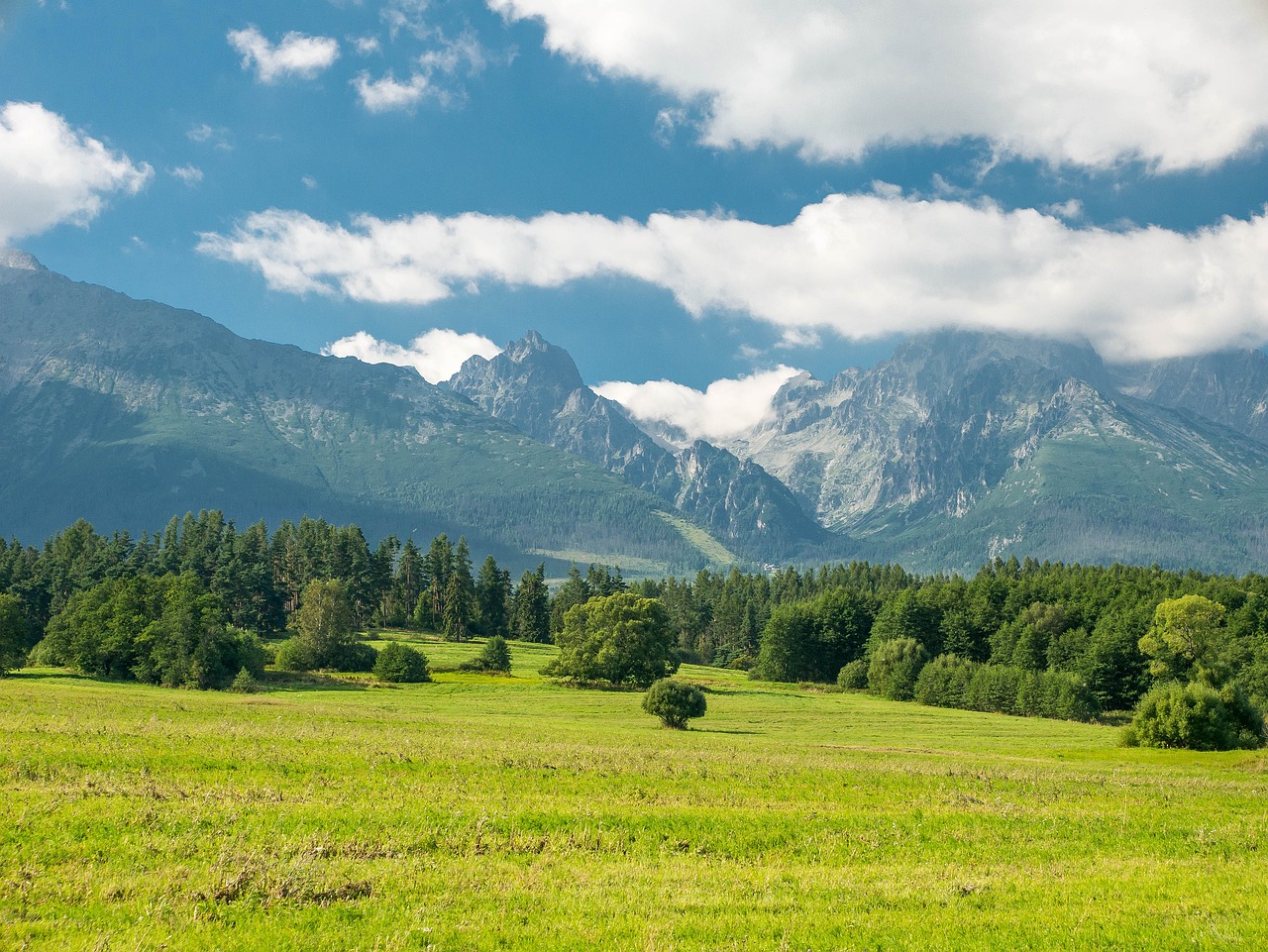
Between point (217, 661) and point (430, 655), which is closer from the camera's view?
point (217, 661)

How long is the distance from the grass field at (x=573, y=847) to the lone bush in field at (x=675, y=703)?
30.0 m

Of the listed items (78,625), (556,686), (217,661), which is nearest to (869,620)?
(556,686)

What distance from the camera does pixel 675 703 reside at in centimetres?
7538

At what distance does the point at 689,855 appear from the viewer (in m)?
22.0

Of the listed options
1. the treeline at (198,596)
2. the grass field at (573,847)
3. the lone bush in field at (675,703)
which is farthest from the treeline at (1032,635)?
the grass field at (573,847)

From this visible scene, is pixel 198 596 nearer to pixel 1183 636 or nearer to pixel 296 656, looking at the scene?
pixel 296 656

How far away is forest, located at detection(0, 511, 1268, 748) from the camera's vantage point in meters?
99.6

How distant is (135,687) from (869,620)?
432ft

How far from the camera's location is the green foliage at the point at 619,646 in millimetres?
123938

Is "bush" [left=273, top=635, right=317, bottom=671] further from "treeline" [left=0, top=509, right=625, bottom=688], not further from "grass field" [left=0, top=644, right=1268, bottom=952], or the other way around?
"grass field" [left=0, top=644, right=1268, bottom=952]

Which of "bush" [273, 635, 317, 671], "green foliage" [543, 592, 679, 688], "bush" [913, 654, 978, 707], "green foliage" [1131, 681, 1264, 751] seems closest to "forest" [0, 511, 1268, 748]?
"green foliage" [1131, 681, 1264, 751]

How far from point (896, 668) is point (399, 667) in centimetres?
7563

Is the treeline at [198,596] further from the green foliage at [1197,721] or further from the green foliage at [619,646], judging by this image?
the green foliage at [1197,721]

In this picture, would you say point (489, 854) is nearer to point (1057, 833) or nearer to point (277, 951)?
point (277, 951)
